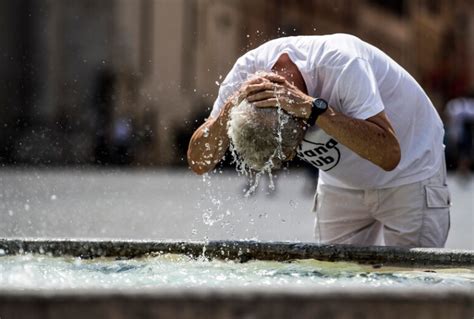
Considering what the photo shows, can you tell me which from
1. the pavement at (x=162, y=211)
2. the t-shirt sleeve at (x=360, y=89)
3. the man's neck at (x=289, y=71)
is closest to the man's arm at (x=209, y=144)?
the man's neck at (x=289, y=71)

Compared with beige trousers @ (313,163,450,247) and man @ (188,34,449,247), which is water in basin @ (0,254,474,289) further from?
beige trousers @ (313,163,450,247)

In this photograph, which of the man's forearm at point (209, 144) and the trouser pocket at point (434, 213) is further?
the trouser pocket at point (434, 213)

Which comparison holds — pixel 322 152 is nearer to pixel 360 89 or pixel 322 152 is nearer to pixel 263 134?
pixel 360 89

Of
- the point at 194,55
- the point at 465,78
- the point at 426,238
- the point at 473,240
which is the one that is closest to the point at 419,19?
the point at 465,78

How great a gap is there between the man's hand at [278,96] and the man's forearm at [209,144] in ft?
0.95

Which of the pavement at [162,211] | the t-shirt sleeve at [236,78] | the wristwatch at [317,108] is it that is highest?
the t-shirt sleeve at [236,78]

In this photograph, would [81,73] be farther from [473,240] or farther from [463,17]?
[463,17]

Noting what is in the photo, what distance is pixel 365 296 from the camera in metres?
2.41

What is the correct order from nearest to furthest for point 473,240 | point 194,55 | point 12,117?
point 473,240 < point 12,117 < point 194,55

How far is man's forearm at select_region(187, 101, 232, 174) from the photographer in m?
4.78

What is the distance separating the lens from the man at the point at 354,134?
453 cm

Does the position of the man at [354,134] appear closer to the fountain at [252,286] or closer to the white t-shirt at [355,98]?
the white t-shirt at [355,98]

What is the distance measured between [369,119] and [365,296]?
7.11ft

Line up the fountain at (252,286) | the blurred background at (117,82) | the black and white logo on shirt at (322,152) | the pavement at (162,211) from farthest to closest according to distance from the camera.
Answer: the blurred background at (117,82) < the pavement at (162,211) < the black and white logo on shirt at (322,152) < the fountain at (252,286)
